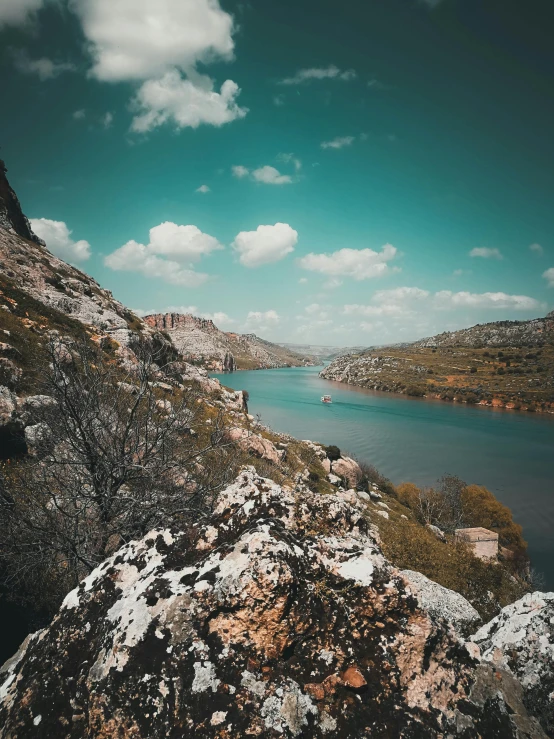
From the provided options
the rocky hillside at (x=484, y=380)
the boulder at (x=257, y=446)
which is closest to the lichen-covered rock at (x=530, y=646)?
the boulder at (x=257, y=446)

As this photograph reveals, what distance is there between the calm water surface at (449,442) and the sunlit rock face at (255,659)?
43.9 meters

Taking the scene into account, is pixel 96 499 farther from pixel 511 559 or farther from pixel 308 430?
pixel 308 430

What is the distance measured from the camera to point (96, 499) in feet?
25.8

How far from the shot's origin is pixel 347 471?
148ft

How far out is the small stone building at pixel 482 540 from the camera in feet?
112

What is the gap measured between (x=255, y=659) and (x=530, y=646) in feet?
15.1

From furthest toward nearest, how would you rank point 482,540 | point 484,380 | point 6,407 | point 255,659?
point 484,380, point 482,540, point 6,407, point 255,659

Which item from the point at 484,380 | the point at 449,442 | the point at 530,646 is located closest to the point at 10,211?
the point at 530,646

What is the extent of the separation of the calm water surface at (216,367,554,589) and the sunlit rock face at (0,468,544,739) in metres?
43.9

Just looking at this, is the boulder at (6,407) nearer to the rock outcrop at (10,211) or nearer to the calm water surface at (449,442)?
the calm water surface at (449,442)

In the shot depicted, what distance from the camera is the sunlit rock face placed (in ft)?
9.67

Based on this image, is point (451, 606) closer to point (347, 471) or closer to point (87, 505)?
point (87, 505)

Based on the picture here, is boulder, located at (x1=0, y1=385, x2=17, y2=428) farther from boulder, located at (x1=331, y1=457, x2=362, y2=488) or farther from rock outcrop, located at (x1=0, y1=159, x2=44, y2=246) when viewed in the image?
rock outcrop, located at (x1=0, y1=159, x2=44, y2=246)

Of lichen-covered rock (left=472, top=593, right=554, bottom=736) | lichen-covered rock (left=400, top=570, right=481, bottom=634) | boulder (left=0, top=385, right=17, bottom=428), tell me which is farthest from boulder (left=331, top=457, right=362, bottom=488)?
lichen-covered rock (left=472, top=593, right=554, bottom=736)
